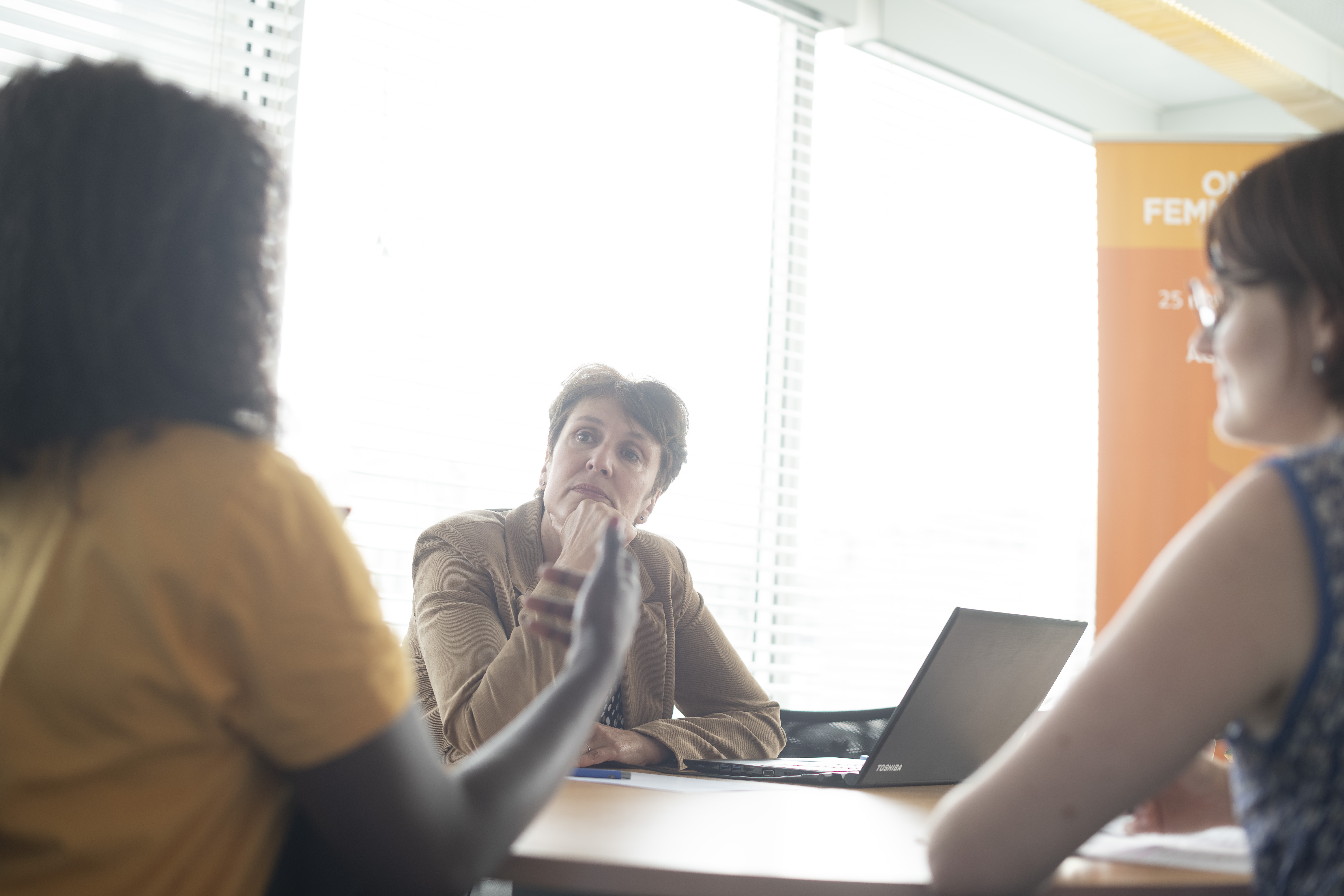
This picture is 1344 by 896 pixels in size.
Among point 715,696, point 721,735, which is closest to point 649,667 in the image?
point 715,696

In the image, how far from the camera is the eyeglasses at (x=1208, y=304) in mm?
1036

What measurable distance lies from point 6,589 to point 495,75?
2374mm

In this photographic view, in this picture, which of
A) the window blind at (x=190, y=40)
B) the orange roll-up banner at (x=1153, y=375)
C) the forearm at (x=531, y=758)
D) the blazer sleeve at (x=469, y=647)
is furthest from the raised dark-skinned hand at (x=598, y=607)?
the orange roll-up banner at (x=1153, y=375)

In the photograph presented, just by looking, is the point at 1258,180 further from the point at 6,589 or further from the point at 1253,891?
the point at 6,589

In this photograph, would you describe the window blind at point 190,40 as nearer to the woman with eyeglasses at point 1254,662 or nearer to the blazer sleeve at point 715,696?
the blazer sleeve at point 715,696

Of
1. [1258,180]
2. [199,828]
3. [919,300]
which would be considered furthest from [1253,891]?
[919,300]

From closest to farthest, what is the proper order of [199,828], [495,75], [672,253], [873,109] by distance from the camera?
[199,828], [495,75], [672,253], [873,109]

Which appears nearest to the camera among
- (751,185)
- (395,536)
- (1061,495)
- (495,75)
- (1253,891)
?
(1253,891)

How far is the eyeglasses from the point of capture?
1036 millimetres

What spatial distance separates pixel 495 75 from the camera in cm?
288

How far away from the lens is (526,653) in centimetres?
167

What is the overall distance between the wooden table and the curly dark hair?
50 centimetres

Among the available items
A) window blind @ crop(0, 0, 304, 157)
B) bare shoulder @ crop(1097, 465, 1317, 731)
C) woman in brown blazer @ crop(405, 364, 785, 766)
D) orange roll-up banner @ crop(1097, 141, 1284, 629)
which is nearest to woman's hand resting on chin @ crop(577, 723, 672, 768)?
woman in brown blazer @ crop(405, 364, 785, 766)

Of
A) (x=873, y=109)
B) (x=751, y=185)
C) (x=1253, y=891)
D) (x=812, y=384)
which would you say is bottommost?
(x=1253, y=891)
